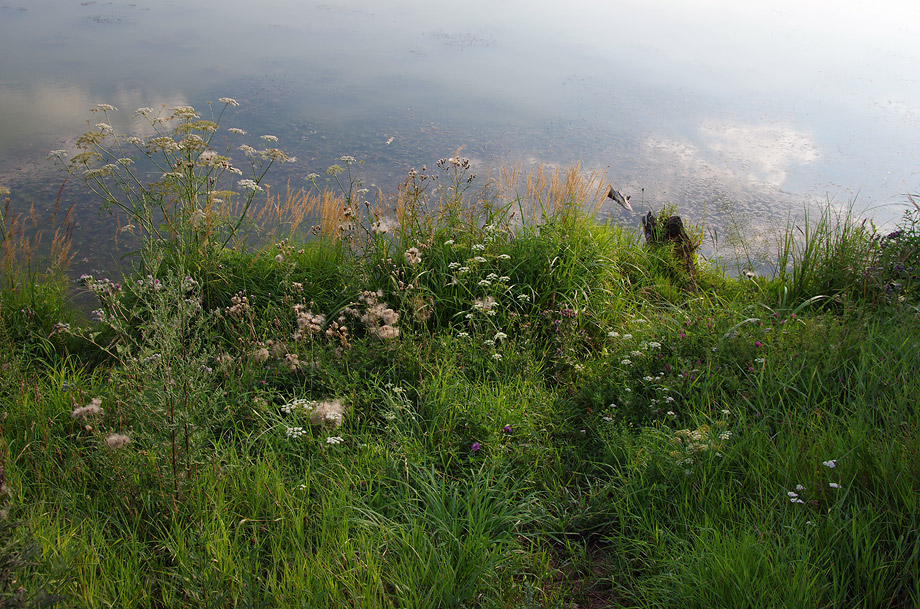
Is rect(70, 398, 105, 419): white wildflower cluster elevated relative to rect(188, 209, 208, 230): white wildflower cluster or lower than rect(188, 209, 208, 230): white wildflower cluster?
lower

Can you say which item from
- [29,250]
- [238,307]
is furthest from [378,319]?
[29,250]

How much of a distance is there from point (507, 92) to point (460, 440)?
7.10 meters

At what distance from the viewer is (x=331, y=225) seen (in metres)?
4.26

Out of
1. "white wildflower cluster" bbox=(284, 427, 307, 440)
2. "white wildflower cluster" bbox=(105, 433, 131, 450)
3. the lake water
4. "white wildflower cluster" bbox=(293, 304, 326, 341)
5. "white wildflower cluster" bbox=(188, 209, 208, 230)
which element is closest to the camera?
"white wildflower cluster" bbox=(105, 433, 131, 450)

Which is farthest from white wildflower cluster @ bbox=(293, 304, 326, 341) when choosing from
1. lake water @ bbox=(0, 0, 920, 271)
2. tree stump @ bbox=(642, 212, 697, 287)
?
tree stump @ bbox=(642, 212, 697, 287)

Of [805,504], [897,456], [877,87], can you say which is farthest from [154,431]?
[877,87]

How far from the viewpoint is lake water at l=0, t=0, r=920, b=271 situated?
6512 millimetres

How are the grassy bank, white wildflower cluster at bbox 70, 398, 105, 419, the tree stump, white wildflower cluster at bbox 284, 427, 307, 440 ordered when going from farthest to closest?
the tree stump
white wildflower cluster at bbox 284, 427, 307, 440
white wildflower cluster at bbox 70, 398, 105, 419
the grassy bank

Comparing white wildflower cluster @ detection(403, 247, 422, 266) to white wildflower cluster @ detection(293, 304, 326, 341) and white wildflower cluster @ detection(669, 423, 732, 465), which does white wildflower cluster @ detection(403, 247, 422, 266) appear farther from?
white wildflower cluster @ detection(669, 423, 732, 465)

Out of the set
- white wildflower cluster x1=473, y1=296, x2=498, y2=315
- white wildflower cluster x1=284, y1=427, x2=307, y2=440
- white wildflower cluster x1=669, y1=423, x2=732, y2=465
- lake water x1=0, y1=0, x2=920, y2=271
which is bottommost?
white wildflower cluster x1=284, y1=427, x2=307, y2=440

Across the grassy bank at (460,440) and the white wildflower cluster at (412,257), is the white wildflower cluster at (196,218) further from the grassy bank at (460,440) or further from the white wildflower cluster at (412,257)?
the white wildflower cluster at (412,257)

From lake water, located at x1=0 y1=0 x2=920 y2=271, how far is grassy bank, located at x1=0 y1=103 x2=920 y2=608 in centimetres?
204

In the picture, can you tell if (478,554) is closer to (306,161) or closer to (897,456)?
(897,456)

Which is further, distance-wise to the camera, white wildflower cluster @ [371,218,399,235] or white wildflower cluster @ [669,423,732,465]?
white wildflower cluster @ [371,218,399,235]
